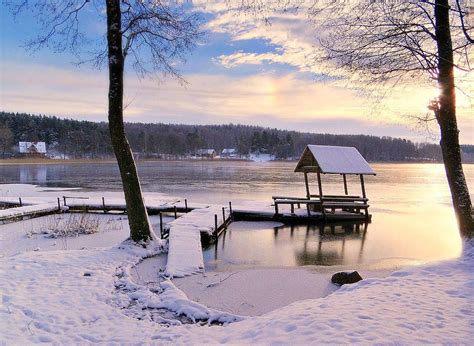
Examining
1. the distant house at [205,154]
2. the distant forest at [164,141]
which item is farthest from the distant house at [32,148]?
the distant house at [205,154]

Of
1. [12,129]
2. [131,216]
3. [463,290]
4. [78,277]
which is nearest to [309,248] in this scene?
[131,216]

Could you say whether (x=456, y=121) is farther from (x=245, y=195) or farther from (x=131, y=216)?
(x=245, y=195)

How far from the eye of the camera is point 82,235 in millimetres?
14766

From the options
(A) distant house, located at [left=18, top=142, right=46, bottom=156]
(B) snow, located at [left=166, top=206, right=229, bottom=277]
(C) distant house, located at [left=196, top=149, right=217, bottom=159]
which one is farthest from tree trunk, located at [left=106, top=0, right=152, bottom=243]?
(C) distant house, located at [left=196, top=149, right=217, bottom=159]

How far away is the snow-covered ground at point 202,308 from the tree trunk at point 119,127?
1.34 m

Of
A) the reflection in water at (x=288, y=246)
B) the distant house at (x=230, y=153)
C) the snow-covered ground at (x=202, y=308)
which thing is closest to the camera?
the snow-covered ground at (x=202, y=308)

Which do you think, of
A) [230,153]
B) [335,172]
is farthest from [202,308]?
[230,153]

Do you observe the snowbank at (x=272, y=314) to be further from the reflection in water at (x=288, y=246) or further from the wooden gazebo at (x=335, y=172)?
the wooden gazebo at (x=335, y=172)

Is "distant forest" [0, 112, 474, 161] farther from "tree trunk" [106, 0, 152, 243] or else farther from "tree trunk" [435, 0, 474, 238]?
"tree trunk" [435, 0, 474, 238]

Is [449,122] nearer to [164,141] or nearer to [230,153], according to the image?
[164,141]

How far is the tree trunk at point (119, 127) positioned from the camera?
31.7 feet

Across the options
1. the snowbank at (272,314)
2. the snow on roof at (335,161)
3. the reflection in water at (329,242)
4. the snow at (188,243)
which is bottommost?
the reflection in water at (329,242)

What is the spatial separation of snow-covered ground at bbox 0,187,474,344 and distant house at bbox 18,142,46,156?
9374 cm

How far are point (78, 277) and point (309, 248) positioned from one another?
8.30m
